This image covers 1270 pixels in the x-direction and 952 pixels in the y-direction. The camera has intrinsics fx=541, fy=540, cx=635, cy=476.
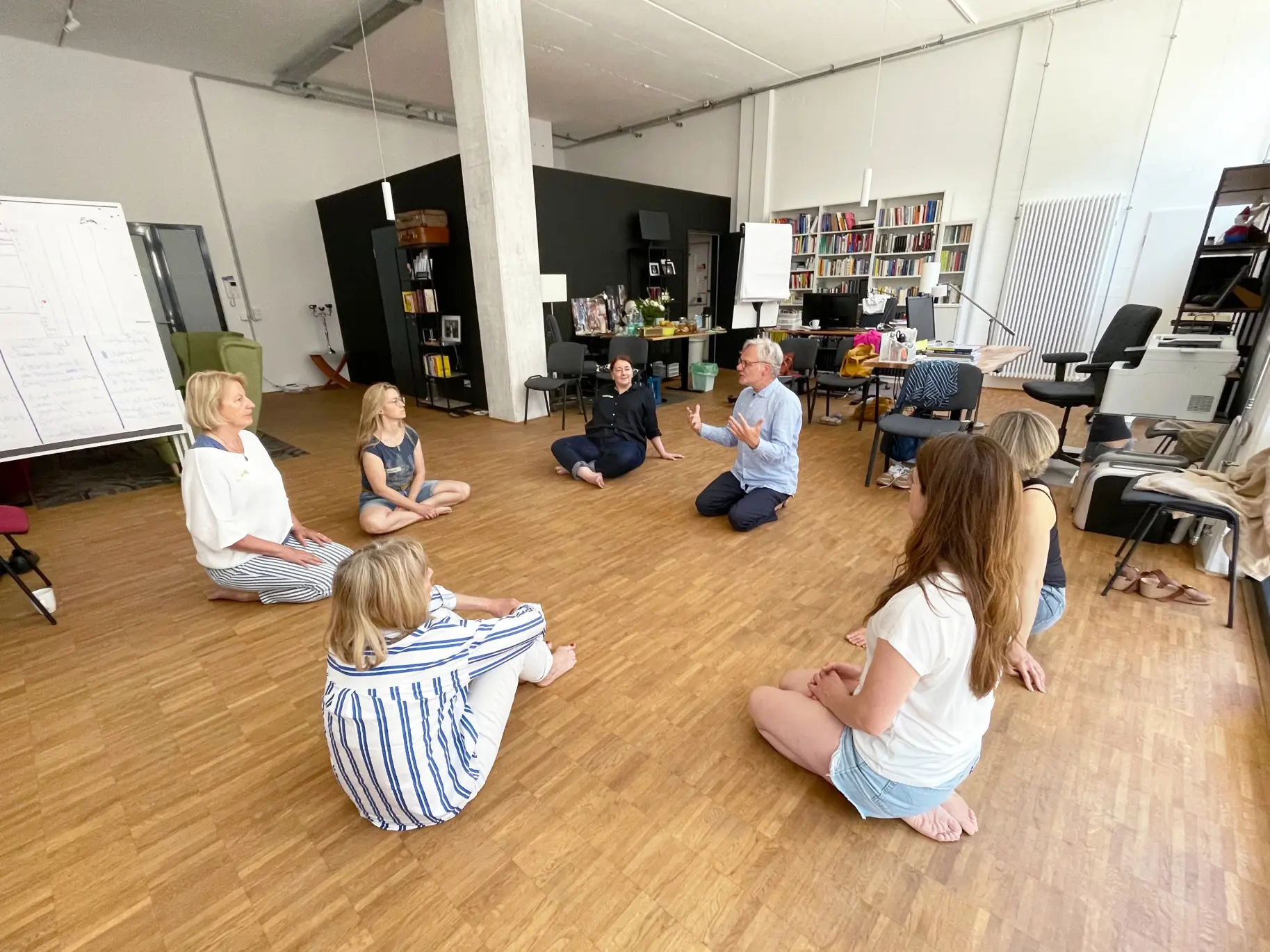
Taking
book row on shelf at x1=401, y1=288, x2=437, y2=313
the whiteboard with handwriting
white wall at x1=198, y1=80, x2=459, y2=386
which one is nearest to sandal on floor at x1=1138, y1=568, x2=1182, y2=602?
the whiteboard with handwriting

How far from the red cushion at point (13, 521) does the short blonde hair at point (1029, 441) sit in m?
4.06

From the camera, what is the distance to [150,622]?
2.51m

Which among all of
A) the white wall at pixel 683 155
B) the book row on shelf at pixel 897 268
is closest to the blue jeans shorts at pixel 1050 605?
the book row on shelf at pixel 897 268

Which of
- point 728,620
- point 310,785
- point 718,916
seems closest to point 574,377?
point 728,620

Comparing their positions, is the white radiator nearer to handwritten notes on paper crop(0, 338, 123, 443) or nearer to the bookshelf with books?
the bookshelf with books

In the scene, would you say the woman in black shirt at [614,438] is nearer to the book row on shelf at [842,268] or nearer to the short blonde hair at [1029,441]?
the short blonde hair at [1029,441]

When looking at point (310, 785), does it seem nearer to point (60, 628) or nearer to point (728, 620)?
point (728, 620)

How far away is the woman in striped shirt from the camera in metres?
1.27

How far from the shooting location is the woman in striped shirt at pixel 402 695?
4.16 ft

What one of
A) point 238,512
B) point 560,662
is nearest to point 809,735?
point 560,662

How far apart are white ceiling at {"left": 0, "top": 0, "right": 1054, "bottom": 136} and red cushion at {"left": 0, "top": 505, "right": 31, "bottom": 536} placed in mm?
5813

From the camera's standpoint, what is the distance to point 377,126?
28.2 feet

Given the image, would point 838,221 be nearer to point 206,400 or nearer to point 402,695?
point 206,400

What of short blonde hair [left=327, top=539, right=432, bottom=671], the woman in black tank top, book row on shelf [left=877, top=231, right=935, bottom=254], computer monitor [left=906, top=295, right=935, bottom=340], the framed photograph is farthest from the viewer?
book row on shelf [left=877, top=231, right=935, bottom=254]
